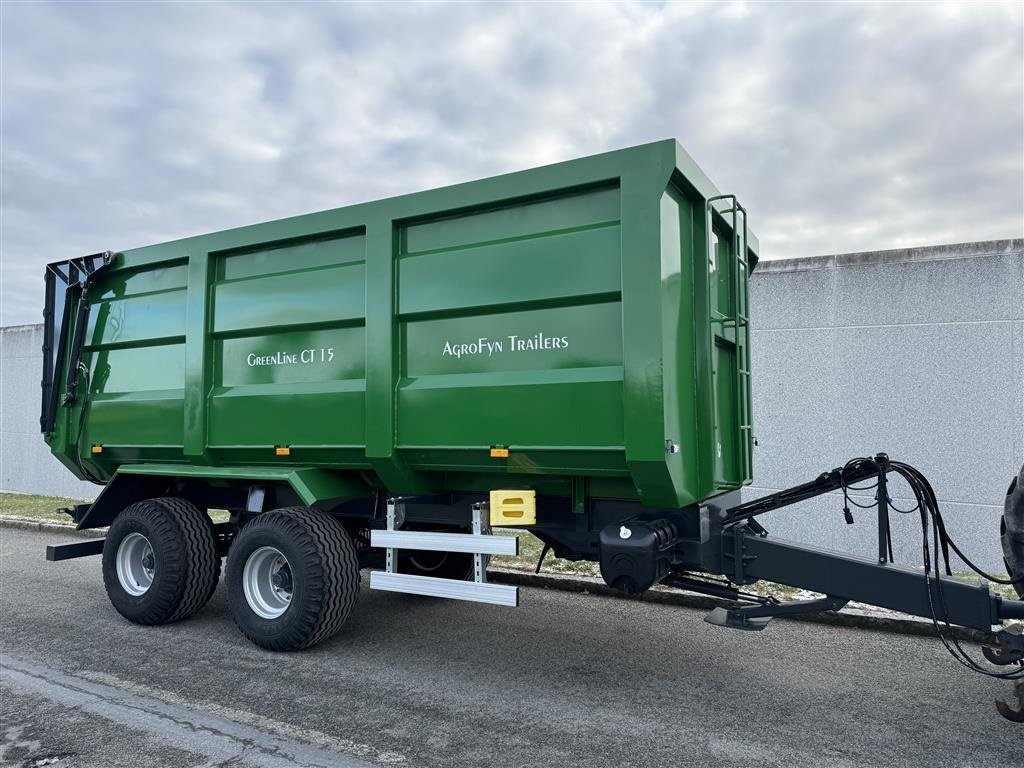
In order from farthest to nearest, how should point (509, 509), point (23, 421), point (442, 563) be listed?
point (23, 421) < point (442, 563) < point (509, 509)

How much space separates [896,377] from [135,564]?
7.04m

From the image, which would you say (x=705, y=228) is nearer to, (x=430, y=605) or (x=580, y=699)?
(x=580, y=699)

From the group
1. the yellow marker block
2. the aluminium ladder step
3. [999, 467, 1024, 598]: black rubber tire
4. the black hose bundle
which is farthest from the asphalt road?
the yellow marker block

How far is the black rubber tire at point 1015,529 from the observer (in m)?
3.71

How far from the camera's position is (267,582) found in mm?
5109

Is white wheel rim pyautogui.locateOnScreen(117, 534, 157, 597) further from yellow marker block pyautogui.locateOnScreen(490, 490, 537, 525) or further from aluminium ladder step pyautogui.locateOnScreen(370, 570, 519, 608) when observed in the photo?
yellow marker block pyautogui.locateOnScreen(490, 490, 537, 525)

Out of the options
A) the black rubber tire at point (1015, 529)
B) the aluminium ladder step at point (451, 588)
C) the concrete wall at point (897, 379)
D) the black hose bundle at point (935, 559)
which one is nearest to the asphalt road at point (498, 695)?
the black hose bundle at point (935, 559)

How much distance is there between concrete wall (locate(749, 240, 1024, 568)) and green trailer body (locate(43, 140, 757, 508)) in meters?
2.59

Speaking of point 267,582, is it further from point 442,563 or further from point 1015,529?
point 1015,529

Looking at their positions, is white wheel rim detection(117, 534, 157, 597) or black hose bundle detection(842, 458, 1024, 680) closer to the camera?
black hose bundle detection(842, 458, 1024, 680)

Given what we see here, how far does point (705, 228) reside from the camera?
14.1 feet

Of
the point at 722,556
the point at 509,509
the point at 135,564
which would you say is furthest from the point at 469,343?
the point at 135,564

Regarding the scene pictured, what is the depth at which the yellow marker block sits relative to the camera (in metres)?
4.40

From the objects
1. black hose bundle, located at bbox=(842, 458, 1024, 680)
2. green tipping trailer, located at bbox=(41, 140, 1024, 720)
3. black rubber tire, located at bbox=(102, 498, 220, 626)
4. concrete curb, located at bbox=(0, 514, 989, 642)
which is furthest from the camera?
black rubber tire, located at bbox=(102, 498, 220, 626)
